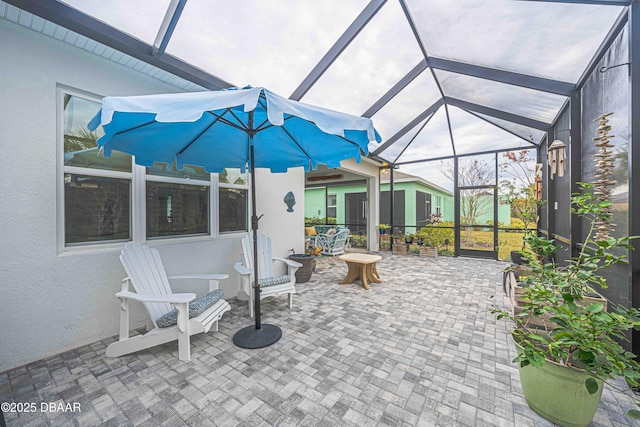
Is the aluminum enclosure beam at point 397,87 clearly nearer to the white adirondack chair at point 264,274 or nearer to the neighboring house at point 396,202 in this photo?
the white adirondack chair at point 264,274

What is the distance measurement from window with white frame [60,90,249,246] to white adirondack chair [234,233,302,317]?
63cm

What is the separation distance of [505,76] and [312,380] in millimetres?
4898

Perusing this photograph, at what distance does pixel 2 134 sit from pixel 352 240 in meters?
8.73

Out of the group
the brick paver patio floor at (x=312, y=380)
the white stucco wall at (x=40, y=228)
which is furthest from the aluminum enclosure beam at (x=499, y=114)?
the white stucco wall at (x=40, y=228)

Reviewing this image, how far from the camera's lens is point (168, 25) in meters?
2.51

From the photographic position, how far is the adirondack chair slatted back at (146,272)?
2414mm

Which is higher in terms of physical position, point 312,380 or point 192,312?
point 192,312

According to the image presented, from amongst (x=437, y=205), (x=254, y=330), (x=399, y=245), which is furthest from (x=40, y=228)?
(x=437, y=205)

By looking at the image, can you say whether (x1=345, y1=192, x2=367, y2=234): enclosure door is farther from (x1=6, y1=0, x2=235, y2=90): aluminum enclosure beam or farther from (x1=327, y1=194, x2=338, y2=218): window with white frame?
(x1=6, y1=0, x2=235, y2=90): aluminum enclosure beam

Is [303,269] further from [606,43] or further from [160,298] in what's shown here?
[606,43]

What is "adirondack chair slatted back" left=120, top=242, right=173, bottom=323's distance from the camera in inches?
95.0

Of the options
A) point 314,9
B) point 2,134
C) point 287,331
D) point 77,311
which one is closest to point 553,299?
point 287,331

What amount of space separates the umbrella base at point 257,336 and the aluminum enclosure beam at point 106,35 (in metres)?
3.18

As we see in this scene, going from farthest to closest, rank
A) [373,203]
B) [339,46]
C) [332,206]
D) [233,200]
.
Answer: [332,206] → [373,203] → [233,200] → [339,46]
